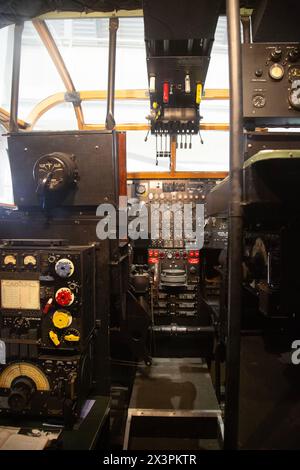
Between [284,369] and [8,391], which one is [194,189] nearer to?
[284,369]

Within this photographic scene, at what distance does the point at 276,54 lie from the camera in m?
1.28

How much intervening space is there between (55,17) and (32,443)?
93.1 inches

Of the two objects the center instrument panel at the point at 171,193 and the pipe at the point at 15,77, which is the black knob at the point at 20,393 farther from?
the center instrument panel at the point at 171,193

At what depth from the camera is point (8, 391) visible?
126 centimetres

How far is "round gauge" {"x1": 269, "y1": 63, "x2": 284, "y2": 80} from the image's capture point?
50.6 inches

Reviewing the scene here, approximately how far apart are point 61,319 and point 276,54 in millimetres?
1626

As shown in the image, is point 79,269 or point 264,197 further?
point 79,269

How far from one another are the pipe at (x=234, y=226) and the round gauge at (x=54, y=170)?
88 centimetres

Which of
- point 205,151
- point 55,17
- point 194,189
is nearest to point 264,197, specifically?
point 55,17

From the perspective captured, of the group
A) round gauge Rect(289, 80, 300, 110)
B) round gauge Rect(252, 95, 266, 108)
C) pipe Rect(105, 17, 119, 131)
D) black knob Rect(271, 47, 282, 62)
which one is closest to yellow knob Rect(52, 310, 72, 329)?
pipe Rect(105, 17, 119, 131)

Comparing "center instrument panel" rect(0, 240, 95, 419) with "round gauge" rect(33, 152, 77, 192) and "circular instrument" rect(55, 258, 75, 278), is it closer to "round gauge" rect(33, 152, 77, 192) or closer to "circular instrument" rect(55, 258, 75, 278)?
"circular instrument" rect(55, 258, 75, 278)

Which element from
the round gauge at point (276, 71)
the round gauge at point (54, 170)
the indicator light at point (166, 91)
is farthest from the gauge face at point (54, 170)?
the round gauge at point (276, 71)

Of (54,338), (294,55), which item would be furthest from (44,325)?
(294,55)

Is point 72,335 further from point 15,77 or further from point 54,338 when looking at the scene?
point 15,77
